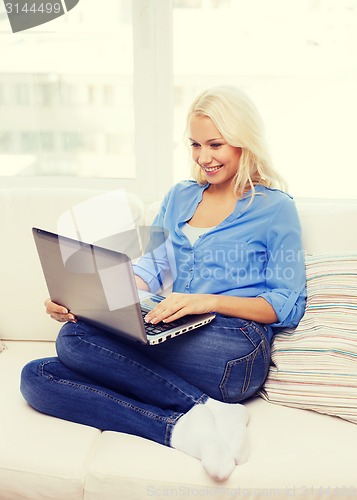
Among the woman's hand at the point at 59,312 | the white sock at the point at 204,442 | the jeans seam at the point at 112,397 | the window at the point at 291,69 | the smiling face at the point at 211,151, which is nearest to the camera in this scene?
the white sock at the point at 204,442

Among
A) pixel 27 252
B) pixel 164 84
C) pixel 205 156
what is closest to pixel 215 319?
pixel 205 156

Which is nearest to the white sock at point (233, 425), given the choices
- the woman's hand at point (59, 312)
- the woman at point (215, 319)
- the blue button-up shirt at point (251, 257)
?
the woman at point (215, 319)

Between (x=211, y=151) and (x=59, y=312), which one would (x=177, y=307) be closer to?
(x=59, y=312)

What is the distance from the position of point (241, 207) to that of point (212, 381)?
493 mm

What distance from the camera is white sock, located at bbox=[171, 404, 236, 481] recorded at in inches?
50.3

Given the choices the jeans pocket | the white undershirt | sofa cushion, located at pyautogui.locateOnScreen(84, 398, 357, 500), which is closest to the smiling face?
the white undershirt

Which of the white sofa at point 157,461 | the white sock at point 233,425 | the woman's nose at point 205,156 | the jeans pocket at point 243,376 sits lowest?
the white sofa at point 157,461

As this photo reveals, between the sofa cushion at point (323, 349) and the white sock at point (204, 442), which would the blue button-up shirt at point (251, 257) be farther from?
the white sock at point (204, 442)

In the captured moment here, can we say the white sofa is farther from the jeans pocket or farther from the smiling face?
the smiling face

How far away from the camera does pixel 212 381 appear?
153 cm

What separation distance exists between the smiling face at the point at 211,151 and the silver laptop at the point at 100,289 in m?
0.43

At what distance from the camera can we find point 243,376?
59.9 inches

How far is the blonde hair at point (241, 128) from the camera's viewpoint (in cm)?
166

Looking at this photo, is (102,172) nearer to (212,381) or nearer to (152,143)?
(152,143)
